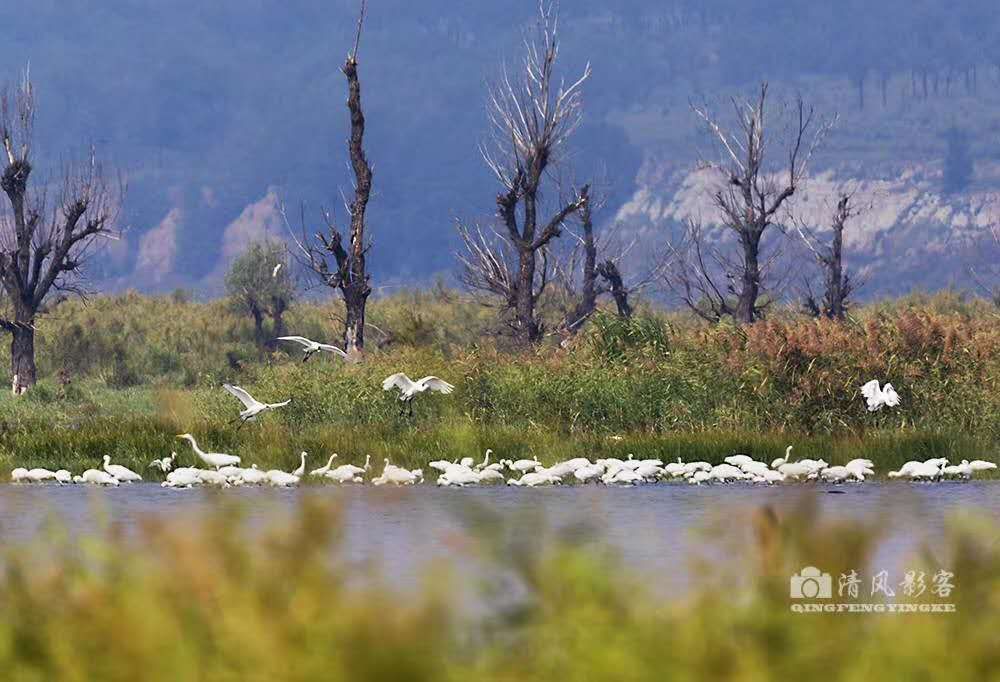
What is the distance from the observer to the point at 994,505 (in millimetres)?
19688

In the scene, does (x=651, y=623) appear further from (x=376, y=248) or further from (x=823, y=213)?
(x=376, y=248)

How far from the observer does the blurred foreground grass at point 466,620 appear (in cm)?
554

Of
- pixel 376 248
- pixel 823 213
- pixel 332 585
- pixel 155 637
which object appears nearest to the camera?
pixel 155 637

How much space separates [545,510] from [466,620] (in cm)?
1096

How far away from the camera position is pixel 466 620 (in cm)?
651

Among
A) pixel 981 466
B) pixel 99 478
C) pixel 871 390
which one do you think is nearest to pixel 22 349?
pixel 99 478

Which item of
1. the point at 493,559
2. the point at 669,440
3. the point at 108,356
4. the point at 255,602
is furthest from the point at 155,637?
the point at 108,356

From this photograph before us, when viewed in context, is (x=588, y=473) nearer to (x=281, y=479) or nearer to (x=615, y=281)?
(x=281, y=479)

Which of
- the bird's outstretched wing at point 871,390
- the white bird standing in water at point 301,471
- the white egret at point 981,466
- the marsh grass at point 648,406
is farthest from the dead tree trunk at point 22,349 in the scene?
the white egret at point 981,466

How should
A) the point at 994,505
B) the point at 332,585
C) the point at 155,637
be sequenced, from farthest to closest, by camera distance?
the point at 994,505
the point at 332,585
the point at 155,637

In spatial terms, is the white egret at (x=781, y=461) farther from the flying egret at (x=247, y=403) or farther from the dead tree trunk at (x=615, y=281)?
the dead tree trunk at (x=615, y=281)

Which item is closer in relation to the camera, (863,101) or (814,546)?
(814,546)

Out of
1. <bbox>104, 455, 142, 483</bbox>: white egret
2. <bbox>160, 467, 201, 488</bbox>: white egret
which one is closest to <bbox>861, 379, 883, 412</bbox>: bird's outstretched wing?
<bbox>160, 467, 201, 488</bbox>: white egret

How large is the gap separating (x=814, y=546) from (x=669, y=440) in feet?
55.7
